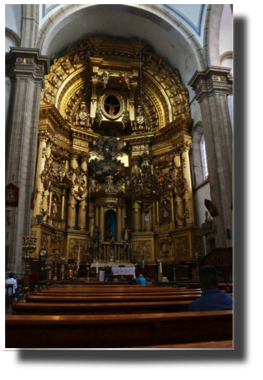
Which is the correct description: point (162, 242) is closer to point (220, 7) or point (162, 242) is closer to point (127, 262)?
point (127, 262)

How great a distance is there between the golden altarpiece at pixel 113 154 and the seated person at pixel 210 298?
1143 centimetres

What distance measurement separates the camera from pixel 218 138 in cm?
1191

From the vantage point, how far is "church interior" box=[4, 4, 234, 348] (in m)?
10.8

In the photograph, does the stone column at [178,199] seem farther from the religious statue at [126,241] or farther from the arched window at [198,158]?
the religious statue at [126,241]

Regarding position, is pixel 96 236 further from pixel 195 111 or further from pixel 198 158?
pixel 195 111

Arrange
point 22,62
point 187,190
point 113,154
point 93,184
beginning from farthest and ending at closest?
point 113,154
point 93,184
point 187,190
point 22,62

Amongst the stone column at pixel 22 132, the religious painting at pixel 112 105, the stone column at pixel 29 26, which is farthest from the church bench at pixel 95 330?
the religious painting at pixel 112 105

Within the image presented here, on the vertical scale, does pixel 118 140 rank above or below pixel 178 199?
above

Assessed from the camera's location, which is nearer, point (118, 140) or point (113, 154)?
point (113, 154)

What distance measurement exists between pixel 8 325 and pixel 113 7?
16887mm

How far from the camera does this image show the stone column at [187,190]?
14911 millimetres

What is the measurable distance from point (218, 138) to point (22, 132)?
774cm

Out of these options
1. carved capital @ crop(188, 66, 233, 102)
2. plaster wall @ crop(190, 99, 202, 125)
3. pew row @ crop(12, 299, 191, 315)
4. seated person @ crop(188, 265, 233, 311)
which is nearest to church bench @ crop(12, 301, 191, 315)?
pew row @ crop(12, 299, 191, 315)

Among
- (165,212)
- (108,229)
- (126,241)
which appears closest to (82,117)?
(108,229)
